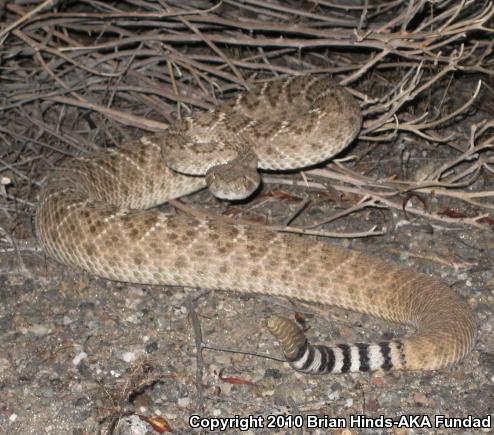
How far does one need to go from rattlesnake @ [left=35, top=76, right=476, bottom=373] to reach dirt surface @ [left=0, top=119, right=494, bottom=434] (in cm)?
11

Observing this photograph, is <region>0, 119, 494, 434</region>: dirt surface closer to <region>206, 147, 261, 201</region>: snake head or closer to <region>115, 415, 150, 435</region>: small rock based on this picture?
<region>115, 415, 150, 435</region>: small rock

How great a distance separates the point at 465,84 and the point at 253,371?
377cm

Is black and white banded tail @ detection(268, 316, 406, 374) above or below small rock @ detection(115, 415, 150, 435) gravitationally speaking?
above

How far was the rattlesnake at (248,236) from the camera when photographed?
11.8ft

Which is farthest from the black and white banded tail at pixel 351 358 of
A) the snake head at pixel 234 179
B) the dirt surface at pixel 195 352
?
the snake head at pixel 234 179

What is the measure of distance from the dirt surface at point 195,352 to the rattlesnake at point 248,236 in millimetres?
112

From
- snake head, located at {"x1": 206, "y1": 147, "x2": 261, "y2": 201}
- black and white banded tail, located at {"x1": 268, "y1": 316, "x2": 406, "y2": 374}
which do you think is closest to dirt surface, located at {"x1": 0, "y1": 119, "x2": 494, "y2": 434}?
black and white banded tail, located at {"x1": 268, "y1": 316, "x2": 406, "y2": 374}

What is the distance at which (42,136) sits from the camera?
18.3ft

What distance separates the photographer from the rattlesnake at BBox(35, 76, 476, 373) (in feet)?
11.8

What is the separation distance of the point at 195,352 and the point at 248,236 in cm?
83

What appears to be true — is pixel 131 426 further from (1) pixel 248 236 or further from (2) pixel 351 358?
(1) pixel 248 236

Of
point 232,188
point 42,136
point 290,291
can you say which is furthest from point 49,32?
point 290,291

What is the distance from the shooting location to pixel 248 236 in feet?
14.3

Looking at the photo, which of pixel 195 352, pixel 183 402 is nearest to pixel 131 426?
pixel 183 402
